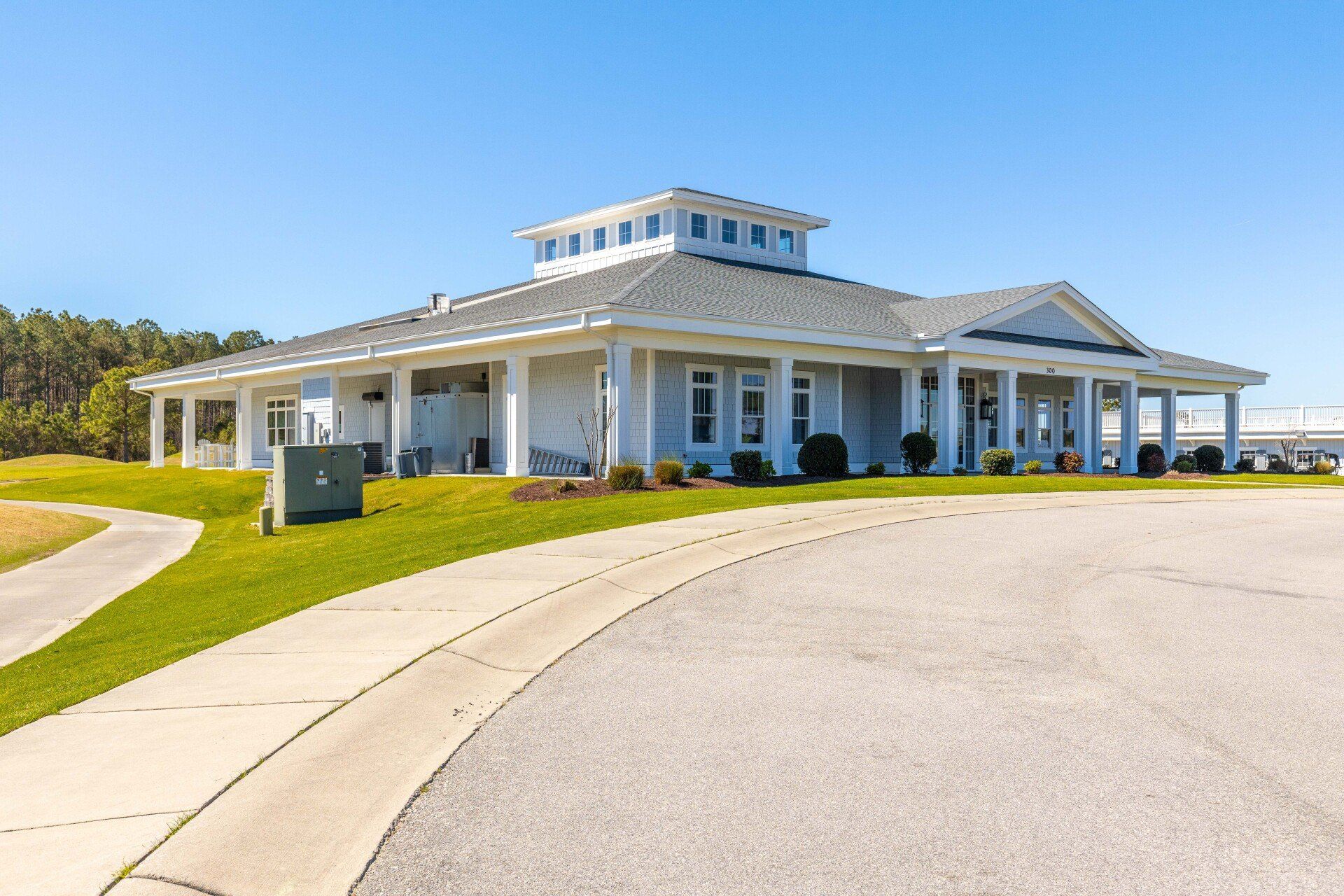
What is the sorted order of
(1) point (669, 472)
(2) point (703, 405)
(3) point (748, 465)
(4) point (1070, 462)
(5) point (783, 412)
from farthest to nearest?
(4) point (1070, 462), (2) point (703, 405), (5) point (783, 412), (3) point (748, 465), (1) point (669, 472)

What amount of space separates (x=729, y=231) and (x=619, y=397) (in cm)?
1220

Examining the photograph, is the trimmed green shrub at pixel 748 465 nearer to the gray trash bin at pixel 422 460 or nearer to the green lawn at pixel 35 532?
the gray trash bin at pixel 422 460

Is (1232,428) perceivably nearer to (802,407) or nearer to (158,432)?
(802,407)

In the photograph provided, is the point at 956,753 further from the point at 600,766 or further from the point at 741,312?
the point at 741,312

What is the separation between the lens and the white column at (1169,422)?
3625cm

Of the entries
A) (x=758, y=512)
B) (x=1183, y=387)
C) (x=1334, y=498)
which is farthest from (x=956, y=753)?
(x=1183, y=387)

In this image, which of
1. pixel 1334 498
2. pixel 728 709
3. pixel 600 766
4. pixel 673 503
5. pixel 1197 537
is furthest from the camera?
pixel 1334 498

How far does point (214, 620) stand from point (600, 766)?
6659 millimetres

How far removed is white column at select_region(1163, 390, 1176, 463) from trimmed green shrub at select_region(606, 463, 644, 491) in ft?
77.1

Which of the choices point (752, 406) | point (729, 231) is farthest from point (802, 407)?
point (729, 231)

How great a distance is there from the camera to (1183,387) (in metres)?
37.9

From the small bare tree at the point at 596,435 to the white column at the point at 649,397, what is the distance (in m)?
1.07

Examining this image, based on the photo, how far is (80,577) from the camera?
17.0 meters

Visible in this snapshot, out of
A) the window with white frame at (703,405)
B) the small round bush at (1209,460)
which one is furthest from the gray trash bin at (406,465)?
the small round bush at (1209,460)
